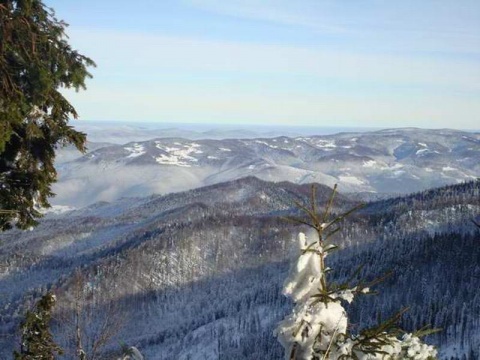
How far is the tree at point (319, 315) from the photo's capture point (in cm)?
785

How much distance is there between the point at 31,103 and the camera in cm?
1537

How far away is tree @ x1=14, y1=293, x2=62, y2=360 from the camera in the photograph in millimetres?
19500

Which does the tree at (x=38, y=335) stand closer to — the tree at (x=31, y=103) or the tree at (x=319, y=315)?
the tree at (x=31, y=103)

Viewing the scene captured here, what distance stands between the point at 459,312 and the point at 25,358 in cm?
19580

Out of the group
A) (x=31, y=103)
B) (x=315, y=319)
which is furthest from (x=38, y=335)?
(x=315, y=319)

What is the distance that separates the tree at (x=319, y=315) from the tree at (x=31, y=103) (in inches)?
403

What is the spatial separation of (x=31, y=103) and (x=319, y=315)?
11.5 meters

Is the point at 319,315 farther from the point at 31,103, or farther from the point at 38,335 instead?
the point at 38,335

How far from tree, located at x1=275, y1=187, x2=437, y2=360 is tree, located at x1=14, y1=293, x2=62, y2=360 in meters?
13.7

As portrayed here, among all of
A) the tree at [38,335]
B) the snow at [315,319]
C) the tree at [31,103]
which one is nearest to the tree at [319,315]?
the snow at [315,319]

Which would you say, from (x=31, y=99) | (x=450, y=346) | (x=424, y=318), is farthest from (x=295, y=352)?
(x=424, y=318)

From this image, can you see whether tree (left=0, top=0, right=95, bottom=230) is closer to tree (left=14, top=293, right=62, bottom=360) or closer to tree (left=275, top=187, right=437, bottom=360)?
tree (left=14, top=293, right=62, bottom=360)

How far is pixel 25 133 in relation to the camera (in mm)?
16375

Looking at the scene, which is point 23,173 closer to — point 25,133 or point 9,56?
point 25,133
